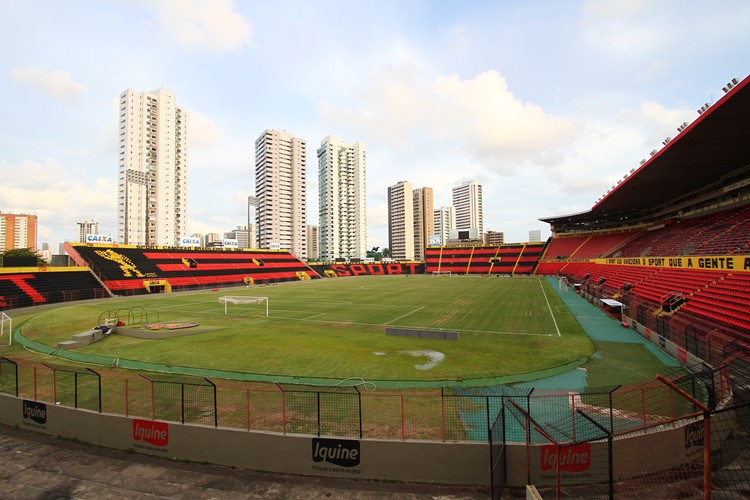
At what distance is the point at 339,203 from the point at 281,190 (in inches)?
1351

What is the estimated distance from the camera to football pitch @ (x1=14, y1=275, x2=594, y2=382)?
A: 664 inches

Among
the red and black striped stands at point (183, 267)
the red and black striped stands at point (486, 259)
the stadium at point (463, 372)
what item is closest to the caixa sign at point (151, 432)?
the stadium at point (463, 372)

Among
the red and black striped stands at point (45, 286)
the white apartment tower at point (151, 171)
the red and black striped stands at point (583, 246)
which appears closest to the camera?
the red and black striped stands at point (45, 286)

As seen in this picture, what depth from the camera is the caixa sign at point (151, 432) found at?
33.0ft

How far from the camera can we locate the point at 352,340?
22.8 m

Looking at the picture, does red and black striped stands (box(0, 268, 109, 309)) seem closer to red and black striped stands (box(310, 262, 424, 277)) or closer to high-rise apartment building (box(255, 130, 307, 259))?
red and black striped stands (box(310, 262, 424, 277))

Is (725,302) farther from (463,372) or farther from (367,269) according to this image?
(367,269)

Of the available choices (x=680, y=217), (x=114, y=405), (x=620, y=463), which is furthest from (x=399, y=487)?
(x=680, y=217)

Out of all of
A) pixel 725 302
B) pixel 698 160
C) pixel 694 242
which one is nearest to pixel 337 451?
pixel 725 302

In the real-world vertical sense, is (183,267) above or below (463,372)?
above

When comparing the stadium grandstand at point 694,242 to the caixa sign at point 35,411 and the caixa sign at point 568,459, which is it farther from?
the caixa sign at point 35,411

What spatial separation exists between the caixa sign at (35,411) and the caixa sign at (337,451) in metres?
9.49

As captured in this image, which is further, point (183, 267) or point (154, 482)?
point (183, 267)

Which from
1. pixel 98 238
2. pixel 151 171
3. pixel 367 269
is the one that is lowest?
pixel 367 269
